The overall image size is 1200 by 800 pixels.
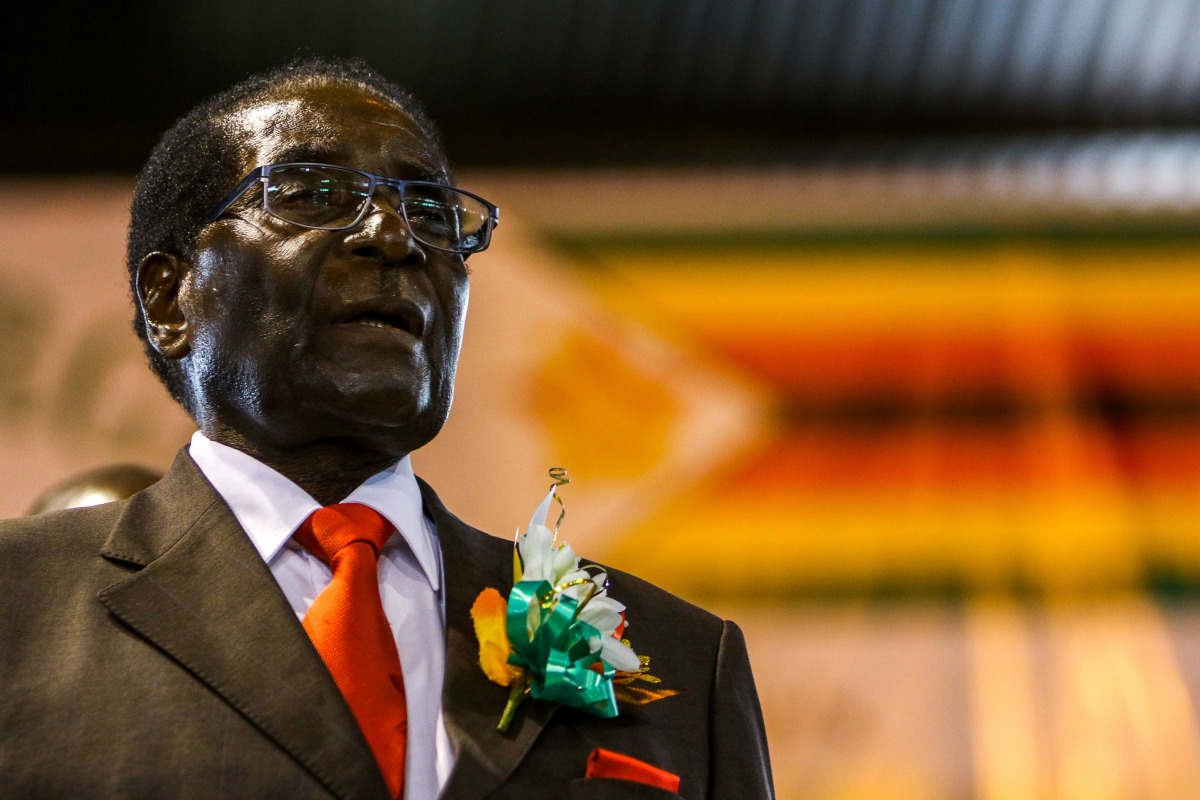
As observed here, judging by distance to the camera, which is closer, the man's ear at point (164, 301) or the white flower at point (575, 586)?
the white flower at point (575, 586)

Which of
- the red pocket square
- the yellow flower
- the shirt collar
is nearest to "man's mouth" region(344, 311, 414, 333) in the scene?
the shirt collar

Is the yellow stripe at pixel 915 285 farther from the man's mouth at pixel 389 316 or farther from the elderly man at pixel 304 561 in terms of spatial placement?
the man's mouth at pixel 389 316

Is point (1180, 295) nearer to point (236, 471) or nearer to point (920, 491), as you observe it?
point (920, 491)

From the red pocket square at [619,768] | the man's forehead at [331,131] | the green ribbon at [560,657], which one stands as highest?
the man's forehead at [331,131]

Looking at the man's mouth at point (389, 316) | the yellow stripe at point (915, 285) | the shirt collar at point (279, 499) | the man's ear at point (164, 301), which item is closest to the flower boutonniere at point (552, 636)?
the shirt collar at point (279, 499)

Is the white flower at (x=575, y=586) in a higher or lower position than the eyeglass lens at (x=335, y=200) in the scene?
lower

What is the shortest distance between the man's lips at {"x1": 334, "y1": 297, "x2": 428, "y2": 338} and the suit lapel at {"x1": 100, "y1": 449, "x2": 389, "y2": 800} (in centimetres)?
23

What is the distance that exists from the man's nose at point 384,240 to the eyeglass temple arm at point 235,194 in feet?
0.43

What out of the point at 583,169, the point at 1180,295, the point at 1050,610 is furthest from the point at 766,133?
the point at 1050,610

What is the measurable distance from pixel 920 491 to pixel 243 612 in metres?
2.58

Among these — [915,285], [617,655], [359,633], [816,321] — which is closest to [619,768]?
[617,655]

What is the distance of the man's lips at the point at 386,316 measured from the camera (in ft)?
4.45

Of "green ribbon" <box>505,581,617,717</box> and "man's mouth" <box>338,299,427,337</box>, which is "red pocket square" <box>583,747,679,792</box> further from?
"man's mouth" <box>338,299,427,337</box>

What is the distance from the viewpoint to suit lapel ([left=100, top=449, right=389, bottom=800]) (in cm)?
109
